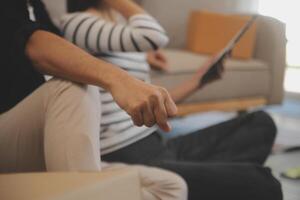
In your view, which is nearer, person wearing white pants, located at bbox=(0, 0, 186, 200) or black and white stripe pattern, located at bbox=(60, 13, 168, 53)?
person wearing white pants, located at bbox=(0, 0, 186, 200)

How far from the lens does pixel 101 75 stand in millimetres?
754

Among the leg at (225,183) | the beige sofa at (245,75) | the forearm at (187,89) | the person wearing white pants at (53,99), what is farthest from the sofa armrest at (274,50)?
the person wearing white pants at (53,99)

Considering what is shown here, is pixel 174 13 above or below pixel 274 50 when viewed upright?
Answer: above

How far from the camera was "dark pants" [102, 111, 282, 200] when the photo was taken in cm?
110

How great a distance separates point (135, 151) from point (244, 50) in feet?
4.99

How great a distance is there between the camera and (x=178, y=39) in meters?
2.84

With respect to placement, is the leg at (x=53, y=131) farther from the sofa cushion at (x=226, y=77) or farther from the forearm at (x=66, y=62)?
the sofa cushion at (x=226, y=77)

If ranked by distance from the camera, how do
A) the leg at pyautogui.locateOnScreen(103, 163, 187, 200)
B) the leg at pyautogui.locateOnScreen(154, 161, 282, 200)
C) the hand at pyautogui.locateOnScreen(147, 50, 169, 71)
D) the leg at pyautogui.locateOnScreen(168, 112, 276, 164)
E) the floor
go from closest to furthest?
1. the leg at pyautogui.locateOnScreen(103, 163, 187, 200)
2. the leg at pyautogui.locateOnScreen(154, 161, 282, 200)
3. the leg at pyautogui.locateOnScreen(168, 112, 276, 164)
4. the floor
5. the hand at pyautogui.locateOnScreen(147, 50, 169, 71)

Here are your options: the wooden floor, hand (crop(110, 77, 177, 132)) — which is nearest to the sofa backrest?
the wooden floor

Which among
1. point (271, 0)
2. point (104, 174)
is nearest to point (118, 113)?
point (104, 174)

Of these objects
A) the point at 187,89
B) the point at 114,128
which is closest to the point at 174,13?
the point at 187,89

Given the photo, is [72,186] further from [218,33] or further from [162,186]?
[218,33]

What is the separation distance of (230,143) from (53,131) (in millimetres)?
774

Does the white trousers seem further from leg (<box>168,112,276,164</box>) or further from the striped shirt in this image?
leg (<box>168,112,276,164</box>)
